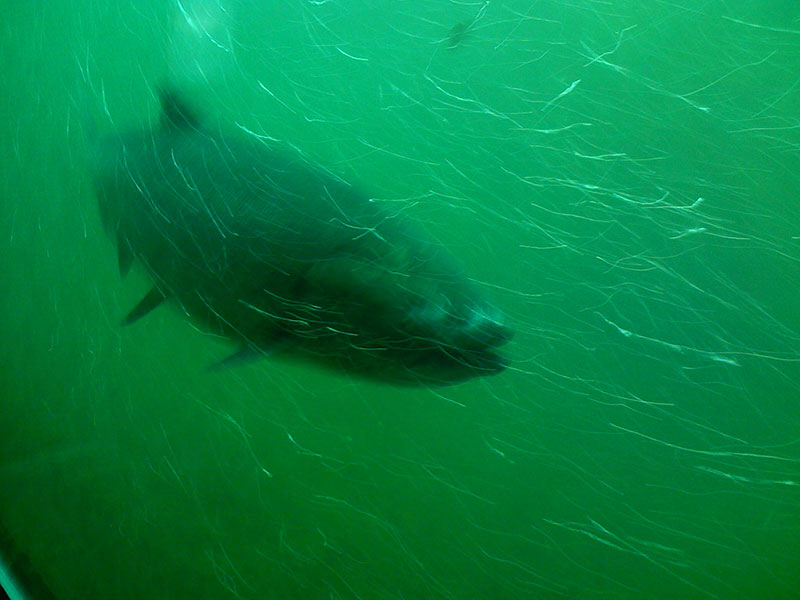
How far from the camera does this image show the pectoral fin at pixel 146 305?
3.18ft

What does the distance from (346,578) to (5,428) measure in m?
0.79

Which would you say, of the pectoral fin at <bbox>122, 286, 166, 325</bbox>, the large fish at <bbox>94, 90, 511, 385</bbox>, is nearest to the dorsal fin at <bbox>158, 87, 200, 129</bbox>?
the large fish at <bbox>94, 90, 511, 385</bbox>

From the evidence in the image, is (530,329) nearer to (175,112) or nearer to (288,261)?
(288,261)

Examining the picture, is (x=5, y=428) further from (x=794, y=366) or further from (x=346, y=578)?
(x=794, y=366)

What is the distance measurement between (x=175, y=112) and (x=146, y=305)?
32 centimetres

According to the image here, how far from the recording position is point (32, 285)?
1093 mm

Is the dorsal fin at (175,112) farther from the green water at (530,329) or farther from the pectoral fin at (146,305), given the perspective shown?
the pectoral fin at (146,305)

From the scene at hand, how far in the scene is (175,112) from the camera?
93cm

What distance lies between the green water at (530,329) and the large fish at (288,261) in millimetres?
33

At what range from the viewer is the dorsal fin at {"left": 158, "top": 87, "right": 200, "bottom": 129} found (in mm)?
922

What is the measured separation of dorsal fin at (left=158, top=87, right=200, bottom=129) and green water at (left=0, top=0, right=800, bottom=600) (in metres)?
0.02

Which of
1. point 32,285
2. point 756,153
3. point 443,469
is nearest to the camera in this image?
point 756,153

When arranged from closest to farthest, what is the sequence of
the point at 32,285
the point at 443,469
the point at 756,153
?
the point at 756,153 < the point at 443,469 < the point at 32,285

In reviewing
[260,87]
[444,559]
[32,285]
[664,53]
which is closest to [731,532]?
[444,559]
